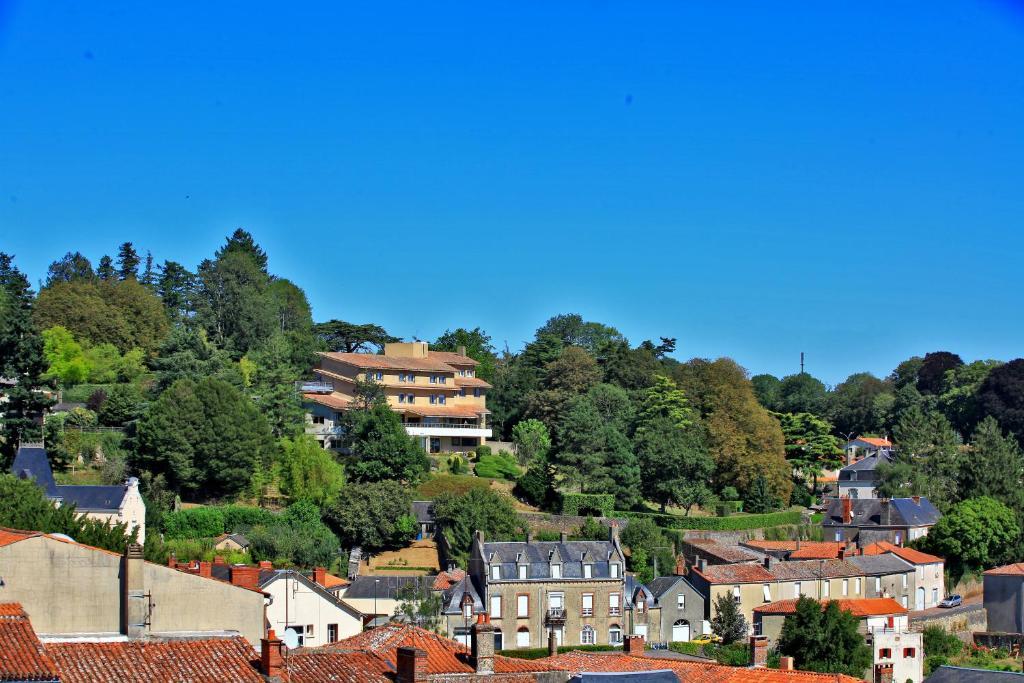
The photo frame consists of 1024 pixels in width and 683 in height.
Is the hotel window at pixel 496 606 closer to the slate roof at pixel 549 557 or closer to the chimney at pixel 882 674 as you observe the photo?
the slate roof at pixel 549 557

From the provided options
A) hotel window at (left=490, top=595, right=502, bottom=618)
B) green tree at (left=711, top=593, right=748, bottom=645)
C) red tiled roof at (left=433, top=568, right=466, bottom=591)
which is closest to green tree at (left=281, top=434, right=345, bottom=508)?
red tiled roof at (left=433, top=568, right=466, bottom=591)

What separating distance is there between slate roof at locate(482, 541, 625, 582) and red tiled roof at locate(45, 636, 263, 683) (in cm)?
3595

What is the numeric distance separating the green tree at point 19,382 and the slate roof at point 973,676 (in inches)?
1688

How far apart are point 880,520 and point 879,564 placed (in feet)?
26.5

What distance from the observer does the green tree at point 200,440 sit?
2549 inches

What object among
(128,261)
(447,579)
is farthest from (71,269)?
(447,579)

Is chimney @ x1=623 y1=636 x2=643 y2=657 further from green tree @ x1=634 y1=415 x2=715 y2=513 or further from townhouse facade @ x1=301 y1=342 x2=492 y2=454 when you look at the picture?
townhouse facade @ x1=301 y1=342 x2=492 y2=454

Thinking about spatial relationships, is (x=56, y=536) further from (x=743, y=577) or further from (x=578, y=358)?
(x=578, y=358)

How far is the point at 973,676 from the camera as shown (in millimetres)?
28703

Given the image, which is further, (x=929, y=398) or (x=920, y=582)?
(x=929, y=398)

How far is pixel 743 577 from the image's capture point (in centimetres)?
6662

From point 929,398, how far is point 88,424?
225 ft

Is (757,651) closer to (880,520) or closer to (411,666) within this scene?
(411,666)

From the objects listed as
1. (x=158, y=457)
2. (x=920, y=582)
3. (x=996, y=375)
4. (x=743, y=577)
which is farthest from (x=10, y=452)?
(x=996, y=375)
